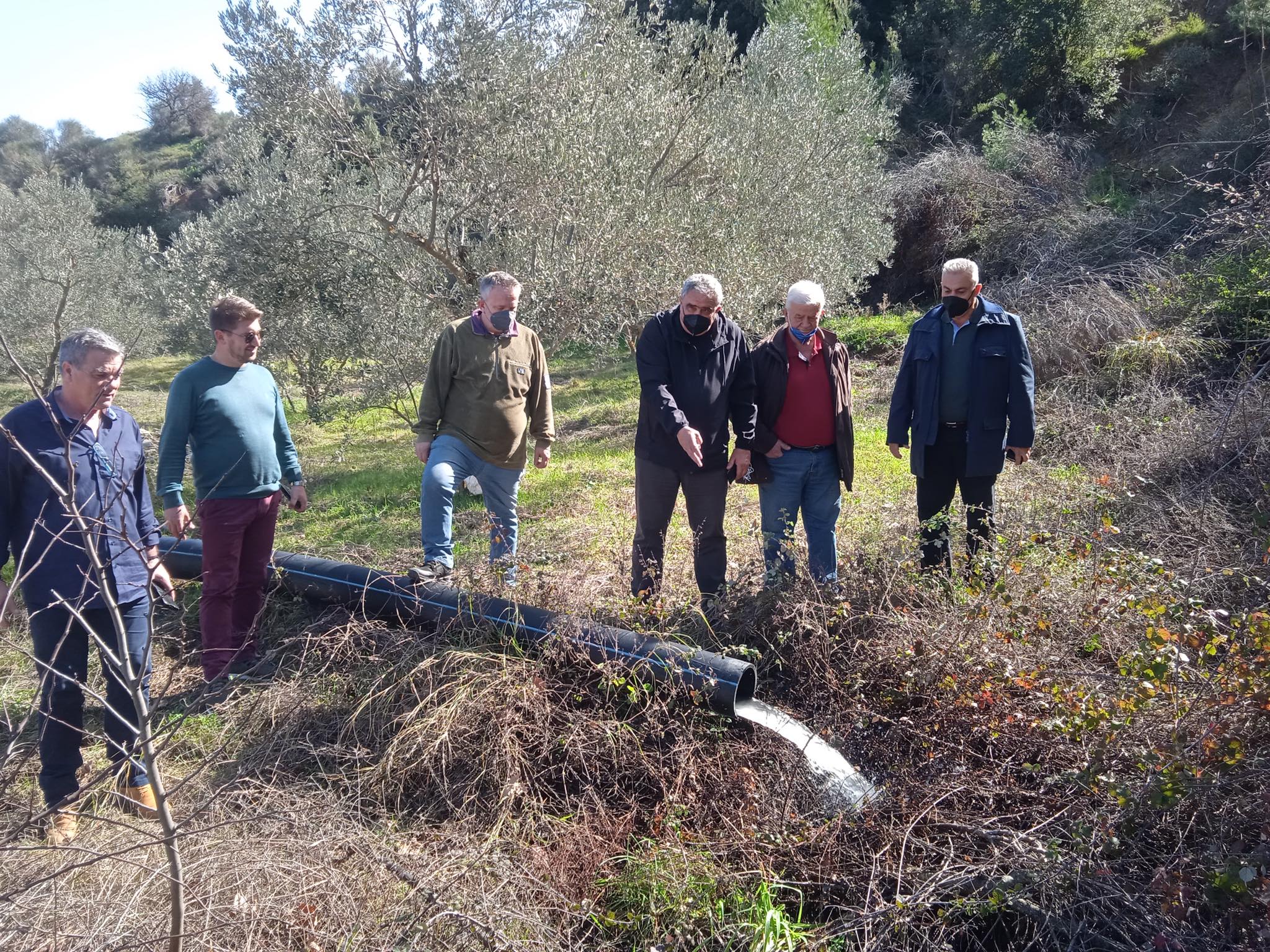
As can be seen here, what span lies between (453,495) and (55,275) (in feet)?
54.5

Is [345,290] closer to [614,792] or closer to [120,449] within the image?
[120,449]

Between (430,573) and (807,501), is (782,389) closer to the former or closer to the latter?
(807,501)

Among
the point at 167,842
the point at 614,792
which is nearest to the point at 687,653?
the point at 614,792

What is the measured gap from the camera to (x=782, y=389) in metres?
4.76

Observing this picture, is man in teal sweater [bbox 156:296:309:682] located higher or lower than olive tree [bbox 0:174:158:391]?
lower

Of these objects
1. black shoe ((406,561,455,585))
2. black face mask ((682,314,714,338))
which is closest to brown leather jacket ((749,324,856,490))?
black face mask ((682,314,714,338))

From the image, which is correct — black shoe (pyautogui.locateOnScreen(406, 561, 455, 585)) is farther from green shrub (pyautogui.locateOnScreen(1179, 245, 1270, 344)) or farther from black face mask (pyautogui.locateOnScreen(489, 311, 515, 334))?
green shrub (pyautogui.locateOnScreen(1179, 245, 1270, 344))

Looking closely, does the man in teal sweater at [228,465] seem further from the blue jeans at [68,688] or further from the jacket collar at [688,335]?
the jacket collar at [688,335]

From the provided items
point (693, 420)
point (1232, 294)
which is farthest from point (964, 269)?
point (1232, 294)

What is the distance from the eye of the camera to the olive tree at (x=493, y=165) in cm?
820

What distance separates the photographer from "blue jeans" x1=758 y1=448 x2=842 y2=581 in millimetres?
4809

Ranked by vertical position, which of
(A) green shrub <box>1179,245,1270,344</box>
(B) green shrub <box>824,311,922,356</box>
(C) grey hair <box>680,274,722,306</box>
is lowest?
(B) green shrub <box>824,311,922,356</box>

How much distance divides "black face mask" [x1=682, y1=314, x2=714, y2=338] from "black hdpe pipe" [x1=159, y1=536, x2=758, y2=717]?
1615 millimetres

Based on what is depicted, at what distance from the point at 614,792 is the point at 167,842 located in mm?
1802
